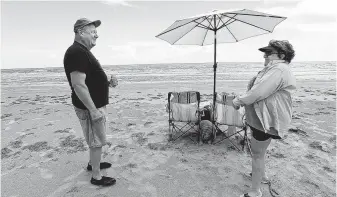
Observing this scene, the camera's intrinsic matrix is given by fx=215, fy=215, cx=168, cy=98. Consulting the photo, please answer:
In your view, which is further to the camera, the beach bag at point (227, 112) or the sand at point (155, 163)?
the beach bag at point (227, 112)

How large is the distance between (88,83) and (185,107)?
228 centimetres

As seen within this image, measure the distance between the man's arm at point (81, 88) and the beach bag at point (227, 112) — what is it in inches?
99.8

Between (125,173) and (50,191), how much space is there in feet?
3.54

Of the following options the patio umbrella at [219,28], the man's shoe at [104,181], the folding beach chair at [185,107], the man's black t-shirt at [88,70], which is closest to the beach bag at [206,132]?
the folding beach chair at [185,107]

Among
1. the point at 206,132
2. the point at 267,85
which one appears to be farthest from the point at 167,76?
the point at 267,85

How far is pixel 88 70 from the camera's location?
8.50 ft

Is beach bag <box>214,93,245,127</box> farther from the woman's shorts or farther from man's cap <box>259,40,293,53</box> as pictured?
man's cap <box>259,40,293,53</box>

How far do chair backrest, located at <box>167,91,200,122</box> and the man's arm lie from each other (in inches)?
87.5

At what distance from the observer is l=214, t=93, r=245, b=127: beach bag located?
13.4ft

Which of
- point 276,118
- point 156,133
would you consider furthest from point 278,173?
point 156,133

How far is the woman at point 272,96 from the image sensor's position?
2.24 m

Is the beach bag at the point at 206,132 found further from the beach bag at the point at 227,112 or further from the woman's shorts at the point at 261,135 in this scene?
the woman's shorts at the point at 261,135

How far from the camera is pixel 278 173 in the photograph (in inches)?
135

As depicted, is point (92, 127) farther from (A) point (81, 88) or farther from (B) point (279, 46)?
(B) point (279, 46)
